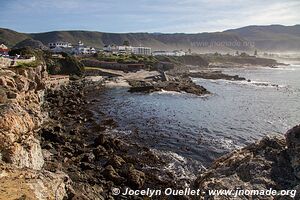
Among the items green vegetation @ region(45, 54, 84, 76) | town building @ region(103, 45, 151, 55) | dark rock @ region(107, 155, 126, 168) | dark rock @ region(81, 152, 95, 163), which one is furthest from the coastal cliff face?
town building @ region(103, 45, 151, 55)

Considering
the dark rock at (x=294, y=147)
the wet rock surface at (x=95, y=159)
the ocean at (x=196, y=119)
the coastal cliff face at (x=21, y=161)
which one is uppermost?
the dark rock at (x=294, y=147)

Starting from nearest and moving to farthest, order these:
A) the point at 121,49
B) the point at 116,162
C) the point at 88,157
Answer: the point at 116,162
the point at 88,157
the point at 121,49

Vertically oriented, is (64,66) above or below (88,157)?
above

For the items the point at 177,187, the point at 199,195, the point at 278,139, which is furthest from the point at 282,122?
the point at 199,195

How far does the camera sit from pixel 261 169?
30.7 feet

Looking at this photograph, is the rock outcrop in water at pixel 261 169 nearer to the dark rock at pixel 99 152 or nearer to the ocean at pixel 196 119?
the ocean at pixel 196 119

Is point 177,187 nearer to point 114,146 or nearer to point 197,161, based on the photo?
point 197,161

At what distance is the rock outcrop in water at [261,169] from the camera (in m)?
8.77

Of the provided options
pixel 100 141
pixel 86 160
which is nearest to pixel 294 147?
pixel 86 160

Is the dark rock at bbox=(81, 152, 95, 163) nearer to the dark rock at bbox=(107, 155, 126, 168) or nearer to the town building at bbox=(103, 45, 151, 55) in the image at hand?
the dark rock at bbox=(107, 155, 126, 168)

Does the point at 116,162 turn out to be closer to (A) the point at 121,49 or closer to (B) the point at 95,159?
(B) the point at 95,159

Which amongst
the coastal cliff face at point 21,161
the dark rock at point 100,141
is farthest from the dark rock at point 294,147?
the dark rock at point 100,141

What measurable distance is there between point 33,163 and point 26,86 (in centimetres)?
1163

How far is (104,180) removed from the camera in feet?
66.2
